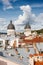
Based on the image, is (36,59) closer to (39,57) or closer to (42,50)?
(39,57)

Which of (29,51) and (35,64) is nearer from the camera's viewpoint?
(35,64)

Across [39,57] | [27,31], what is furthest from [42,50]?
[27,31]

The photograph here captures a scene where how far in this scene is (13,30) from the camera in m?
17.0

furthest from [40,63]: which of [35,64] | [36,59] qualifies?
[36,59]

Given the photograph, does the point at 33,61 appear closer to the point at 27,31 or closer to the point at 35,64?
the point at 35,64

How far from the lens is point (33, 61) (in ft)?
15.7

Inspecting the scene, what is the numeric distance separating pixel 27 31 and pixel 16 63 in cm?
1495

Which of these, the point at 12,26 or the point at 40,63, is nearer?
the point at 40,63

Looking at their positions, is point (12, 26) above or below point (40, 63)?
above

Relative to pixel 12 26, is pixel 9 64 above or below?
below

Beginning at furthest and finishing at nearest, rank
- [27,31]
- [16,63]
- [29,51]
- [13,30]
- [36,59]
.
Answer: [27,31]
[13,30]
[29,51]
[36,59]
[16,63]

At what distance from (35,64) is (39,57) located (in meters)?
0.65

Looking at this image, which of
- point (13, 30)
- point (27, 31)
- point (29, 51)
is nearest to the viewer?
point (29, 51)

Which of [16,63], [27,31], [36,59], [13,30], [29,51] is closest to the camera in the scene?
[16,63]
